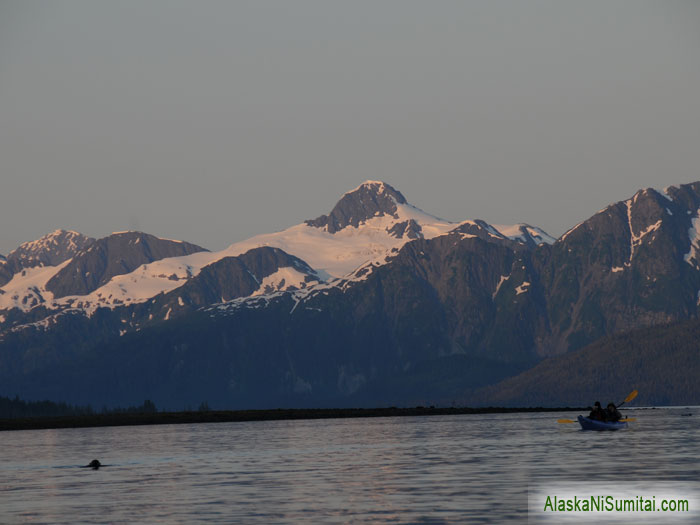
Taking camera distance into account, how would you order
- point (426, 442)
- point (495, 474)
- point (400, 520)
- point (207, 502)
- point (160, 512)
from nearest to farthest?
1. point (400, 520)
2. point (160, 512)
3. point (207, 502)
4. point (495, 474)
5. point (426, 442)

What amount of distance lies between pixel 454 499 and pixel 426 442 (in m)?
105

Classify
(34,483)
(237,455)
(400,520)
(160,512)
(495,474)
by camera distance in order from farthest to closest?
(237,455), (34,483), (495,474), (160,512), (400,520)

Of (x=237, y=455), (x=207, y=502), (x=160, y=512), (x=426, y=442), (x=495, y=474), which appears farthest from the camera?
(x=426, y=442)

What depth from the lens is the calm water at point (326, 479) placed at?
89.8m

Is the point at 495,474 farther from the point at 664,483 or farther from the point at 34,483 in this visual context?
the point at 34,483

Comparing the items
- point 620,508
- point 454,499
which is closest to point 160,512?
point 454,499

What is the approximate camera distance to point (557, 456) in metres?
143

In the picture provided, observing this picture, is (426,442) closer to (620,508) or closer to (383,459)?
(383,459)

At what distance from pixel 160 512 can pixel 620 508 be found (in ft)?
103

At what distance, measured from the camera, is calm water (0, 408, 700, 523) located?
295 feet

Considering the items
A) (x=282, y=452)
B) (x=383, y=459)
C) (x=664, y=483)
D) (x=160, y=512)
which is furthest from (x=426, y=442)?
(x=160, y=512)

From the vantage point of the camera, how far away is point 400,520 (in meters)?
83.8

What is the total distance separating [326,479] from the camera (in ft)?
389

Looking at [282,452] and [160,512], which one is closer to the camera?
[160,512]
